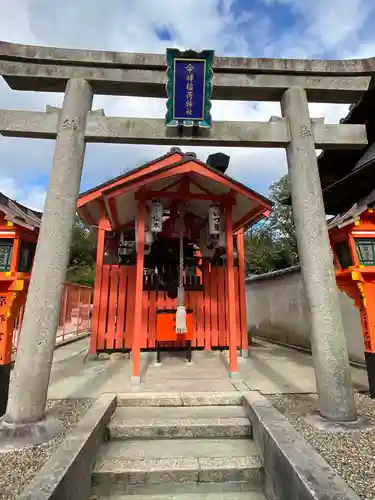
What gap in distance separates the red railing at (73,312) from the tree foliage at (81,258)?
1228 centimetres

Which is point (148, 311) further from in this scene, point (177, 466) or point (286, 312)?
point (286, 312)

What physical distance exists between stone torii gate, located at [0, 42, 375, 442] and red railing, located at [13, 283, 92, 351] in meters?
6.82

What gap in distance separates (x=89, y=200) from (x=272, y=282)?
776 centimetres

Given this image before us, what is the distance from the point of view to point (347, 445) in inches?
114

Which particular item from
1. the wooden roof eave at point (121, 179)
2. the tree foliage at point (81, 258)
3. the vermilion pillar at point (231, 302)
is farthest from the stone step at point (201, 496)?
the tree foliage at point (81, 258)

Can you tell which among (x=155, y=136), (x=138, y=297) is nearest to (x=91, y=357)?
(x=138, y=297)

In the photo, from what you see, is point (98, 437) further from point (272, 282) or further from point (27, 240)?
point (272, 282)

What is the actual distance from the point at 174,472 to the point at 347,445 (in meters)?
1.72

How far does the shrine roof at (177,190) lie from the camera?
5500mm

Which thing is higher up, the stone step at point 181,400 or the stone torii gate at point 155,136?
the stone torii gate at point 155,136

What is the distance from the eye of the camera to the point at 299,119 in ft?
13.8

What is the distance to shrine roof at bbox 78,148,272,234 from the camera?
217 inches

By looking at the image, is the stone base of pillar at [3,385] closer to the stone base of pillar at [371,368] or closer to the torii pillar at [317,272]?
the torii pillar at [317,272]

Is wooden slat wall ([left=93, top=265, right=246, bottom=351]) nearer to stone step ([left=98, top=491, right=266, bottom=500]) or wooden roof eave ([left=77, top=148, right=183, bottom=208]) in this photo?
wooden roof eave ([left=77, top=148, right=183, bottom=208])
